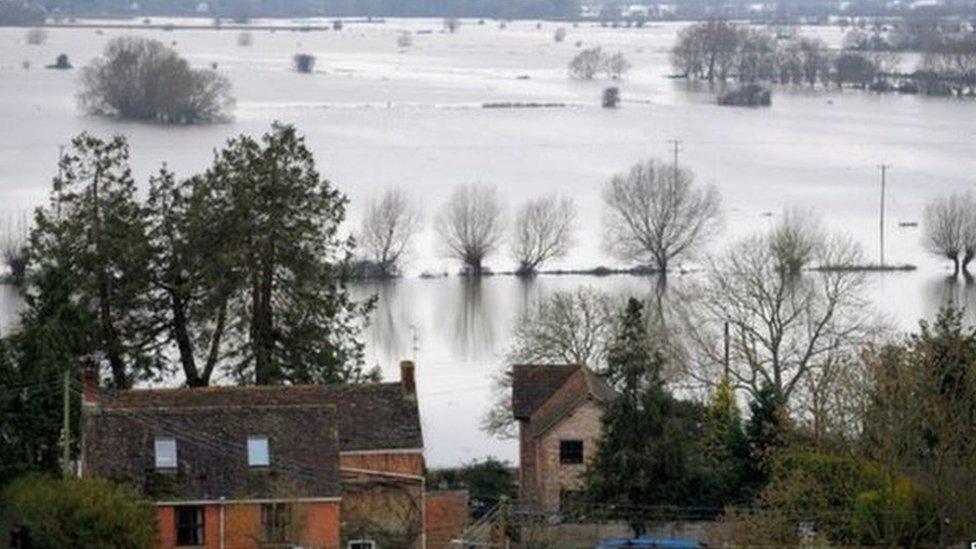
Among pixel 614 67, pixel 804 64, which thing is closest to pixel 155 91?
pixel 614 67

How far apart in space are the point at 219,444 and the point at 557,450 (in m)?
2.70

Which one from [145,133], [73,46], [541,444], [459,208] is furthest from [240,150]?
[73,46]

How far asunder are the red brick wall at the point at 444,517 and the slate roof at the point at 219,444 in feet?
1.23

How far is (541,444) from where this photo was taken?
12797 millimetres

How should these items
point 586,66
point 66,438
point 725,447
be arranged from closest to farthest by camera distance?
point 66,438
point 725,447
point 586,66

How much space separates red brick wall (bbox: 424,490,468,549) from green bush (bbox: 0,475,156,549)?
66.8 inches

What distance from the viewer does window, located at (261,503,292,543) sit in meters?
10.5

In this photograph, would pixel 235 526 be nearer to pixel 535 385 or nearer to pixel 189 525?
pixel 189 525

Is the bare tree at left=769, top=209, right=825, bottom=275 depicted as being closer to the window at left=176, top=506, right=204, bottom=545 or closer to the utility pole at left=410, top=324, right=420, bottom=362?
the utility pole at left=410, top=324, right=420, bottom=362

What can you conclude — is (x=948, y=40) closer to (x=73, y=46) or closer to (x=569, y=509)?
(x=73, y=46)

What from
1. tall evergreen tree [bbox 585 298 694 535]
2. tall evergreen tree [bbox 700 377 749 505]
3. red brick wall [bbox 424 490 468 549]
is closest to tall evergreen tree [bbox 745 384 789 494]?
tall evergreen tree [bbox 700 377 749 505]

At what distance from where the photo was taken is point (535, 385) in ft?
43.8

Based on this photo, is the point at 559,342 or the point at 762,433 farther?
the point at 559,342

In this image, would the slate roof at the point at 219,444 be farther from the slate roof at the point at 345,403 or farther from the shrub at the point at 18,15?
A: the shrub at the point at 18,15
